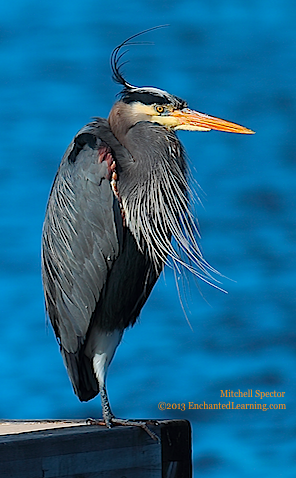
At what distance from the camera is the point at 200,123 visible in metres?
1.65

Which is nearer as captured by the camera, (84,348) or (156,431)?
(156,431)

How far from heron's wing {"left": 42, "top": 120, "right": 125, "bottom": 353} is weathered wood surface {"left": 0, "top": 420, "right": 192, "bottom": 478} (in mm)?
397

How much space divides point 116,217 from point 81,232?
4.0 inches

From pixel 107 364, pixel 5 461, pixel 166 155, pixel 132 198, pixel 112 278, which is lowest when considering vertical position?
pixel 5 461

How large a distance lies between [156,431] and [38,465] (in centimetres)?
26

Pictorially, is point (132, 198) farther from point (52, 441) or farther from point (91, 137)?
point (52, 441)

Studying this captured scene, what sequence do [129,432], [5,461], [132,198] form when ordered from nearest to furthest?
[5,461], [129,432], [132,198]

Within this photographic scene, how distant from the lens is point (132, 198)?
64.4 inches

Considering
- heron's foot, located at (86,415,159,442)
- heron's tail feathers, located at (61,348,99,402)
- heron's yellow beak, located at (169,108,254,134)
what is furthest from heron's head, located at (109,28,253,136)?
heron's foot, located at (86,415,159,442)

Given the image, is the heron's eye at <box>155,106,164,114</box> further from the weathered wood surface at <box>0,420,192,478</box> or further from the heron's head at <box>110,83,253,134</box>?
the weathered wood surface at <box>0,420,192,478</box>

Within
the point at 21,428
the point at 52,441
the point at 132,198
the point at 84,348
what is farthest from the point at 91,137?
the point at 52,441

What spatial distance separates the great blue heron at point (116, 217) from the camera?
5.37 ft

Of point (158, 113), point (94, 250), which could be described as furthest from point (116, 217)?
point (158, 113)

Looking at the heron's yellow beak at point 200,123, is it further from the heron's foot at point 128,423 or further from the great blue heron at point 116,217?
the heron's foot at point 128,423
